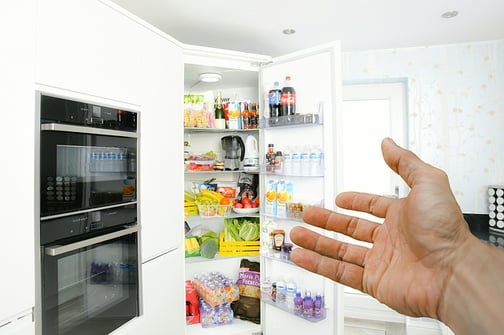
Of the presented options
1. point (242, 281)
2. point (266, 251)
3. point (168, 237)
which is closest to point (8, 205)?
point (168, 237)

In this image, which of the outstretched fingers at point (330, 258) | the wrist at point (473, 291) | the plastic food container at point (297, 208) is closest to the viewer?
the wrist at point (473, 291)

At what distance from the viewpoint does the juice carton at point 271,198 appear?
2.02 meters

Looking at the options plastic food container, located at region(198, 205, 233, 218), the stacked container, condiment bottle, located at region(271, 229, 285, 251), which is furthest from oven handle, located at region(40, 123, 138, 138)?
the stacked container

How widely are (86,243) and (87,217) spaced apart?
4.2 inches

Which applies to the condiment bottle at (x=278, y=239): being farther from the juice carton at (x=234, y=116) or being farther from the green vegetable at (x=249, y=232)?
the juice carton at (x=234, y=116)

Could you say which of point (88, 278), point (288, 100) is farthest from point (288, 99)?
point (88, 278)

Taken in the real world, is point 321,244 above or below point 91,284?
A: above

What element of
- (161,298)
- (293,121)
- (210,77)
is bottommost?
(161,298)

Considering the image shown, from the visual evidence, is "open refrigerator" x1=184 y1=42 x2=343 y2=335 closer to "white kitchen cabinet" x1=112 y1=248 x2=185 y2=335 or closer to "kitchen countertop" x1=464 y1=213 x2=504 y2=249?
"white kitchen cabinet" x1=112 y1=248 x2=185 y2=335

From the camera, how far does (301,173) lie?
1863 millimetres

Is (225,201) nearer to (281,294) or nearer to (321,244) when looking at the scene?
(281,294)

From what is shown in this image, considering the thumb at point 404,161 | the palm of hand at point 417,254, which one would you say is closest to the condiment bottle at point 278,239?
the palm of hand at point 417,254

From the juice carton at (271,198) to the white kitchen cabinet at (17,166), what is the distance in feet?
4.36

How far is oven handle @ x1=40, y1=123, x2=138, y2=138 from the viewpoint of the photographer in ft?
3.55
